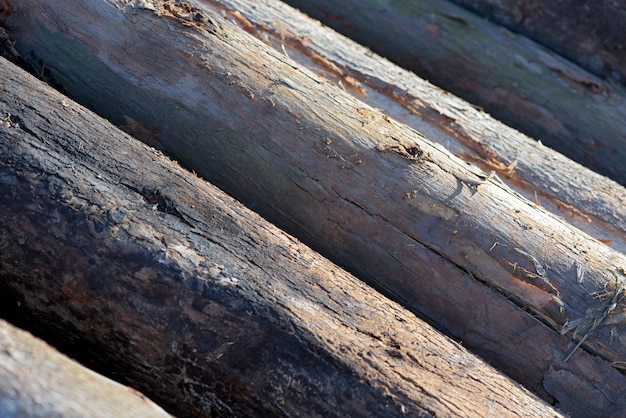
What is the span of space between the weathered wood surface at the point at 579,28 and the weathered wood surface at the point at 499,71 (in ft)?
0.41

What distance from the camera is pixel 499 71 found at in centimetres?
333

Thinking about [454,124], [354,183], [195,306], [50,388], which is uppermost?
[454,124]

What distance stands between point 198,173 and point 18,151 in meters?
0.63

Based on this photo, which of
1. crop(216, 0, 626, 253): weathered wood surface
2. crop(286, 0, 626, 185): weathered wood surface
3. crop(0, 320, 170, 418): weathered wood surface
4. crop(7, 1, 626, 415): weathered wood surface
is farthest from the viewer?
crop(286, 0, 626, 185): weathered wood surface

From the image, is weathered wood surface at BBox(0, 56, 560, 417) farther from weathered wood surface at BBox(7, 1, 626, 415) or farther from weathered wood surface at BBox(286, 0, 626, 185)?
weathered wood surface at BBox(286, 0, 626, 185)

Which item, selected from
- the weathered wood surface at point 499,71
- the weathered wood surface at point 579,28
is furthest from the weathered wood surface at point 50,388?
the weathered wood surface at point 579,28

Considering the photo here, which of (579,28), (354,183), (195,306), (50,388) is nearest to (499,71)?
(579,28)

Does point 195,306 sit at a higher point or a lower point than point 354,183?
lower

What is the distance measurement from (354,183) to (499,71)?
155 cm

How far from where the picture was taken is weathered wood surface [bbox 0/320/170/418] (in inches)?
57.7

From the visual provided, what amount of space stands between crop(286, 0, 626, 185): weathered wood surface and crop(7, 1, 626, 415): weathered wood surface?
1076 mm

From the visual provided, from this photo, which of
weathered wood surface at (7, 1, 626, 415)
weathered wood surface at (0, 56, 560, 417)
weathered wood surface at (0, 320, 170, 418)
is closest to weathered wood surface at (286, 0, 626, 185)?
weathered wood surface at (7, 1, 626, 415)

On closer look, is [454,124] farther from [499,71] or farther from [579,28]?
[579,28]

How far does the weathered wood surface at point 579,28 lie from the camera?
3.34m
